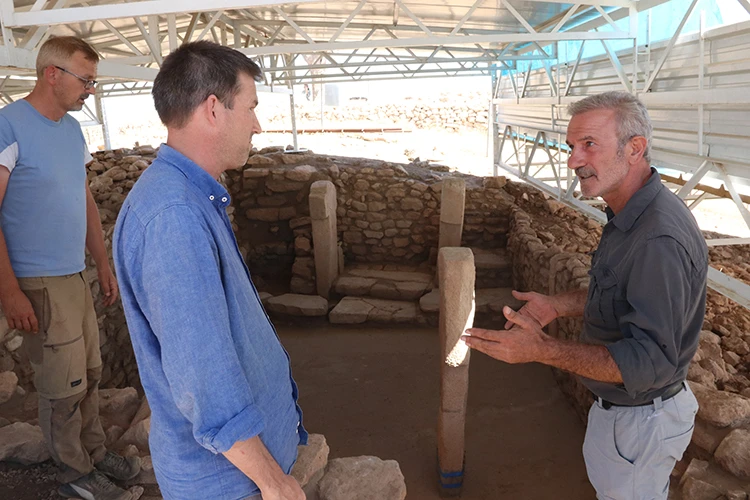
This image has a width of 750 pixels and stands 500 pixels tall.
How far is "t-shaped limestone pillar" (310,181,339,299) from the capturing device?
7281mm

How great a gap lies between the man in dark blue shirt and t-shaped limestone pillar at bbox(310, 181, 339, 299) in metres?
5.40

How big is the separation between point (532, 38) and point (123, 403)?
5.88 metres

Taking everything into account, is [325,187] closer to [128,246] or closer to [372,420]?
[372,420]

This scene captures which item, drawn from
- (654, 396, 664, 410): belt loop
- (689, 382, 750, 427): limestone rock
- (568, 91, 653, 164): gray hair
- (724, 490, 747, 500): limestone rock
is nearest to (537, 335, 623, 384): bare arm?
(654, 396, 664, 410): belt loop

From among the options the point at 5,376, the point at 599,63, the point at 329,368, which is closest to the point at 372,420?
the point at 329,368

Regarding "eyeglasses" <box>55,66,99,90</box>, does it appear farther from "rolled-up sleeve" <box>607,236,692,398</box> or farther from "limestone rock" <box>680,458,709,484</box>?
"limestone rock" <box>680,458,709,484</box>

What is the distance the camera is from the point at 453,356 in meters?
3.57

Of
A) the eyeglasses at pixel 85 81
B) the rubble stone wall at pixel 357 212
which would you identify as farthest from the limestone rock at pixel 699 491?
the rubble stone wall at pixel 357 212

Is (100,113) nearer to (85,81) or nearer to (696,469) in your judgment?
(85,81)

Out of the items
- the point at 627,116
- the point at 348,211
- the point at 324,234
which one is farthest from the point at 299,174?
the point at 627,116

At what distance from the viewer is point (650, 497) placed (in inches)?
77.1

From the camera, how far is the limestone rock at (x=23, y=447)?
8.25 feet

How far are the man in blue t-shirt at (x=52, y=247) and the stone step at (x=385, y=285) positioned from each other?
533 cm

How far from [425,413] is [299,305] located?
2.73 meters
